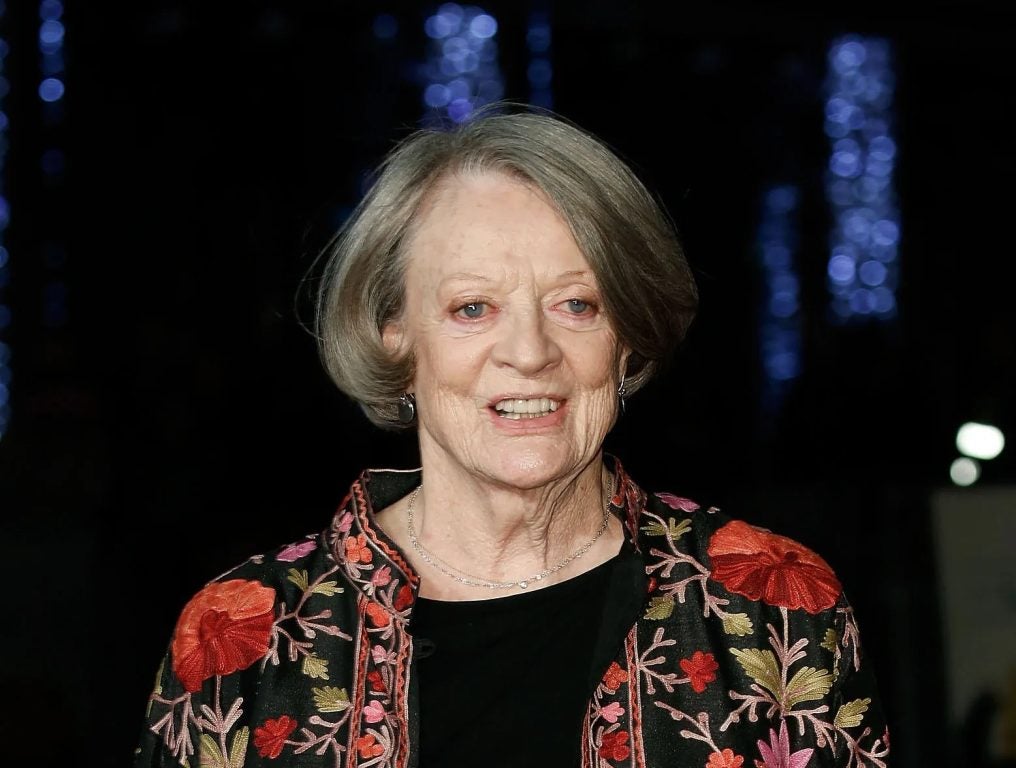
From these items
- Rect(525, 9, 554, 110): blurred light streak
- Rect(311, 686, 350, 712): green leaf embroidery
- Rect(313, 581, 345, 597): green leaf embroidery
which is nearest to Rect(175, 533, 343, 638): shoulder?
Rect(313, 581, 345, 597): green leaf embroidery

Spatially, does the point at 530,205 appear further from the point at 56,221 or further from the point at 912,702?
the point at 912,702

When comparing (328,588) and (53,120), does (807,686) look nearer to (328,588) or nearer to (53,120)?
(328,588)

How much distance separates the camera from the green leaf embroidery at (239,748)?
1.77 metres

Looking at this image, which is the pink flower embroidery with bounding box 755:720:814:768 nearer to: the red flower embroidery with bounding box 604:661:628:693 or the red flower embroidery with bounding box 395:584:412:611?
the red flower embroidery with bounding box 604:661:628:693

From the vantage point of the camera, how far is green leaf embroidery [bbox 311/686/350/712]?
1.76 m

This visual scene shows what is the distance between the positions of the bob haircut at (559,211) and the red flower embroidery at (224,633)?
0.34 m

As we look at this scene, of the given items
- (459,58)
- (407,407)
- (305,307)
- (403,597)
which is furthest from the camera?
(305,307)

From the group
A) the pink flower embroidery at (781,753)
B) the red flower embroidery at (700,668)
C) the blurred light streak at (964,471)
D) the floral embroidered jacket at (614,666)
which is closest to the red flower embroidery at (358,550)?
the floral embroidered jacket at (614,666)

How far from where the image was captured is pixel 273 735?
5.77 feet

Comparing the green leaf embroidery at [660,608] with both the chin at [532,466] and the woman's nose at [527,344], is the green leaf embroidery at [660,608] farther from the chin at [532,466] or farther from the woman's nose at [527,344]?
the woman's nose at [527,344]

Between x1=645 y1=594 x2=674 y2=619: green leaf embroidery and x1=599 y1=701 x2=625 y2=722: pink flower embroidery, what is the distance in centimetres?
13

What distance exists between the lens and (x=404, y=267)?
196 cm

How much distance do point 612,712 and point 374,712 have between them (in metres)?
0.29

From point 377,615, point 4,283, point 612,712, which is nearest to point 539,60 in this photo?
point 4,283
